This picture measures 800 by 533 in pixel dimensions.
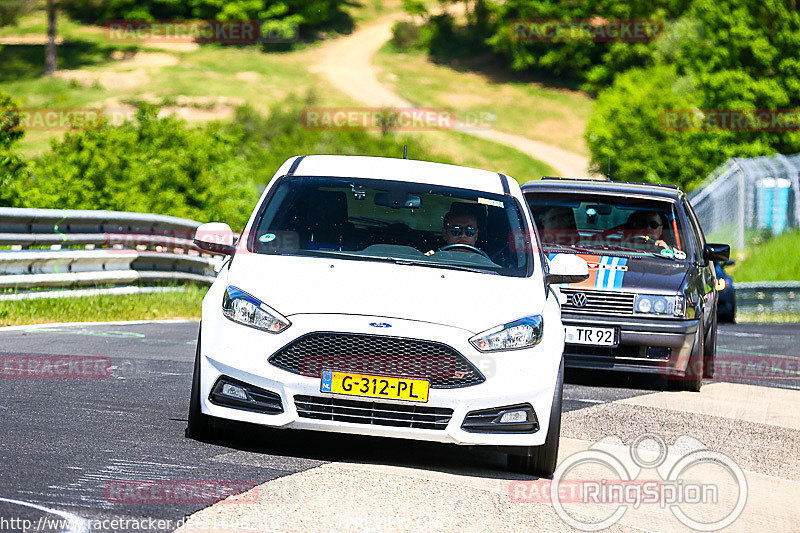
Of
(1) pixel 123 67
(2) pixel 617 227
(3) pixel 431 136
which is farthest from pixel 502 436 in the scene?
(1) pixel 123 67

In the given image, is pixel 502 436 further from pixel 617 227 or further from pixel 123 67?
pixel 123 67

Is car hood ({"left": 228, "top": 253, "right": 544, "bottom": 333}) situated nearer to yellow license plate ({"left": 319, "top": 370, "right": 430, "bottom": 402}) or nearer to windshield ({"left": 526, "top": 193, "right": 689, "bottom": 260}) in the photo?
yellow license plate ({"left": 319, "top": 370, "right": 430, "bottom": 402})

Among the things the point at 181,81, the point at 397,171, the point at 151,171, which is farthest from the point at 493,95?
the point at 397,171

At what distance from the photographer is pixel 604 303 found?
36.9 feet

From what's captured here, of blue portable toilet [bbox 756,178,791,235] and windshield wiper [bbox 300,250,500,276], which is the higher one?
windshield wiper [bbox 300,250,500,276]

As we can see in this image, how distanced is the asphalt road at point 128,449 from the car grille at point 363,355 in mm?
525

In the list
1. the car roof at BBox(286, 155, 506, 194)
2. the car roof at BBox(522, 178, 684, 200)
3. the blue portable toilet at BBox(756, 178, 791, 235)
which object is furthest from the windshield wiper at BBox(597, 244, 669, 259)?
the blue portable toilet at BBox(756, 178, 791, 235)

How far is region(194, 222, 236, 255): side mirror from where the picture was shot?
769 cm

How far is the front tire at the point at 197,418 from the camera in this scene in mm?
7090

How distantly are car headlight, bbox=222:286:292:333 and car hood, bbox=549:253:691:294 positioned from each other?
4.87 meters

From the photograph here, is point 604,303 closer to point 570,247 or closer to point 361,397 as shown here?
point 570,247
